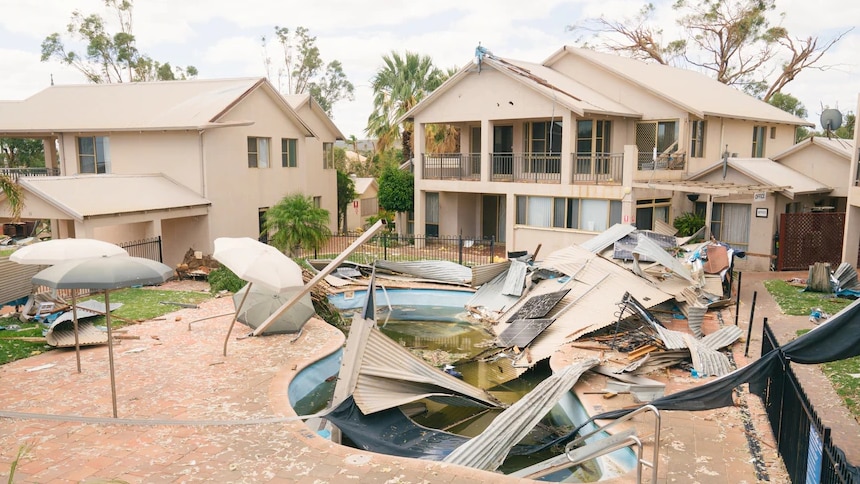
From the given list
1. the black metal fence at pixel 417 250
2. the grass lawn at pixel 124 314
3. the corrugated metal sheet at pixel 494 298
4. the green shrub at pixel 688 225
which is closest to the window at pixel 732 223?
the green shrub at pixel 688 225

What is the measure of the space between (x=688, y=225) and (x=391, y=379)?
53.1 ft

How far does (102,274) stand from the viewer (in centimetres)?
782

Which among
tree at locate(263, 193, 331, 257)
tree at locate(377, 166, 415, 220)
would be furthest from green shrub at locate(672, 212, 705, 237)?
tree at locate(263, 193, 331, 257)

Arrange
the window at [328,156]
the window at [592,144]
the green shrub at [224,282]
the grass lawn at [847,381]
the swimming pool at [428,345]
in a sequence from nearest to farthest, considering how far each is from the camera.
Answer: the swimming pool at [428,345] < the grass lawn at [847,381] < the green shrub at [224,282] < the window at [592,144] < the window at [328,156]

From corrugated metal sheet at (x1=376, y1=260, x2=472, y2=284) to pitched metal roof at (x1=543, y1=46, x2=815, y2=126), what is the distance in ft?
32.8

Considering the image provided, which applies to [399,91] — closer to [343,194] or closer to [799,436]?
[343,194]

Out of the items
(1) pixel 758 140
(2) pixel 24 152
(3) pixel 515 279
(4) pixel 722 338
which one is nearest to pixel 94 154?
(3) pixel 515 279

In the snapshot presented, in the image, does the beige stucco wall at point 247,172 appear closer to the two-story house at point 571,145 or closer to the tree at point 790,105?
the two-story house at point 571,145

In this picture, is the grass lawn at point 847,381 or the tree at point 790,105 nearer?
the grass lawn at point 847,381

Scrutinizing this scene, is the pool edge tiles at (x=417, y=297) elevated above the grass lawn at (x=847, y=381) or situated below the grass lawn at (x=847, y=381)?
below

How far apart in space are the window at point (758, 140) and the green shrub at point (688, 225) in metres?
7.28

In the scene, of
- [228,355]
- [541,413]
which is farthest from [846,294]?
[228,355]

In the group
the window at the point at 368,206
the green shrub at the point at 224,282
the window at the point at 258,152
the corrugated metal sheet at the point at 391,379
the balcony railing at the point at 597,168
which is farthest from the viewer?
the window at the point at 368,206

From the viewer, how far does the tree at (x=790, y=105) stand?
50344 mm
